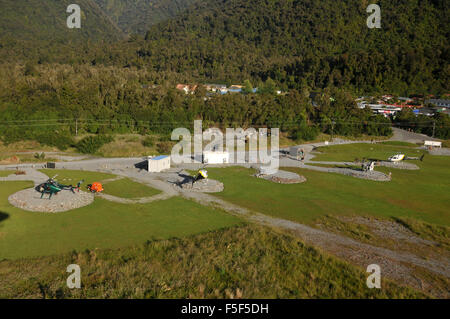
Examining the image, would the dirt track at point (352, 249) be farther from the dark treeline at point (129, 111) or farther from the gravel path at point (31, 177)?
the dark treeline at point (129, 111)

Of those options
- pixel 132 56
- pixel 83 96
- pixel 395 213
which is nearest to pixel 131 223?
→ pixel 395 213

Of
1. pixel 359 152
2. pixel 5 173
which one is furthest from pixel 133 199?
pixel 359 152

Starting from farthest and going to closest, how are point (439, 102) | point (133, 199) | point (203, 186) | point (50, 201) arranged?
point (439, 102)
point (203, 186)
point (133, 199)
point (50, 201)

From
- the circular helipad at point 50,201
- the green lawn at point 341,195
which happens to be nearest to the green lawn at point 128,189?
the circular helipad at point 50,201

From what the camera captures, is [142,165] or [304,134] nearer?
[142,165]

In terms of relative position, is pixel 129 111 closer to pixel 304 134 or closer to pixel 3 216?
pixel 304 134
